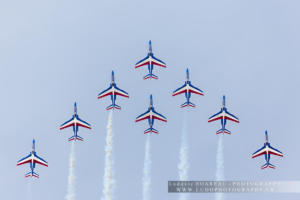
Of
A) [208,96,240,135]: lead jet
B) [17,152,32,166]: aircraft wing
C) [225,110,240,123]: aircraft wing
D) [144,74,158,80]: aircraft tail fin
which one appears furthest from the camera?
[225,110,240,123]: aircraft wing

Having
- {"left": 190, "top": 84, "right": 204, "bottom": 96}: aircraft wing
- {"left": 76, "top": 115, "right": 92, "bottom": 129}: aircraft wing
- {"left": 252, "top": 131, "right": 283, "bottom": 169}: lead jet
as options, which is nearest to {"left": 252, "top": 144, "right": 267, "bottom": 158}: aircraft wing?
{"left": 252, "top": 131, "right": 283, "bottom": 169}: lead jet

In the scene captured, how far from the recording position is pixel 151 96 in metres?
186

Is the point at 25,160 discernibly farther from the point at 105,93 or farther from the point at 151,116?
the point at 151,116

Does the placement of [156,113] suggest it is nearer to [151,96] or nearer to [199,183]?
[151,96]

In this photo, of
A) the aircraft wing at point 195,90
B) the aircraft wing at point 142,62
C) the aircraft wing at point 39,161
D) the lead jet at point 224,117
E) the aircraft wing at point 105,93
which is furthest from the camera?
the aircraft wing at point 142,62

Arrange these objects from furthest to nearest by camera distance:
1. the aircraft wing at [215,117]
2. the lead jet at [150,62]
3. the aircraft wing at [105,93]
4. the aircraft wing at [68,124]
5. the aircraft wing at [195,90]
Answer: the lead jet at [150,62]
the aircraft wing at [195,90]
the aircraft wing at [215,117]
the aircraft wing at [105,93]
the aircraft wing at [68,124]

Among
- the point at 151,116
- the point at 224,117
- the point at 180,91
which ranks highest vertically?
the point at 180,91

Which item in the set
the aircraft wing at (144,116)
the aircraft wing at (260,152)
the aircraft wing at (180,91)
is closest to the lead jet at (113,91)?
the aircraft wing at (144,116)

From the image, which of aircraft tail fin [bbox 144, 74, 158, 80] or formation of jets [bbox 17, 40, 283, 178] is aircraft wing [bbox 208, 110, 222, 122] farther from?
aircraft tail fin [bbox 144, 74, 158, 80]

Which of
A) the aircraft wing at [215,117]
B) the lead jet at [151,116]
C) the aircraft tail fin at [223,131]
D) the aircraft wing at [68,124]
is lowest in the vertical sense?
the aircraft tail fin at [223,131]

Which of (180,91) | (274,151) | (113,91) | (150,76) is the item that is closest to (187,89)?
(180,91)

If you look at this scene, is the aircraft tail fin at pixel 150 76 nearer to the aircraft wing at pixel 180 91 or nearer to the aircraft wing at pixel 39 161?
the aircraft wing at pixel 180 91

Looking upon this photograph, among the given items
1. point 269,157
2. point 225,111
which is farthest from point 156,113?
point 269,157

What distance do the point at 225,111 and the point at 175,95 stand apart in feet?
49.7
